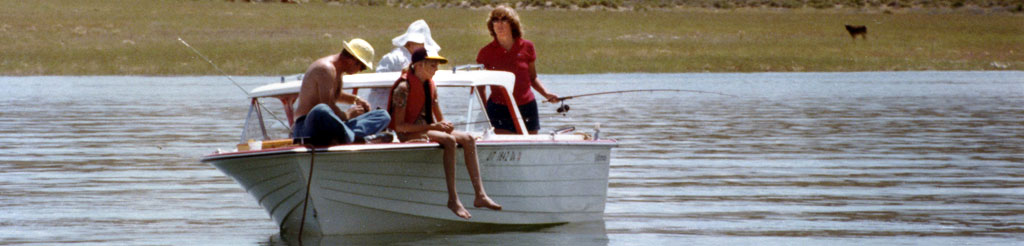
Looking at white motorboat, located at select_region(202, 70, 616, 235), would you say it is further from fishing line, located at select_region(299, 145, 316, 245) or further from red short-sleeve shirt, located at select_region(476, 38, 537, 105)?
red short-sleeve shirt, located at select_region(476, 38, 537, 105)

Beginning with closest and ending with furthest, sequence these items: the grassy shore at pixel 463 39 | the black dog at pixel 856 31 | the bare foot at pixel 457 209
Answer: the bare foot at pixel 457 209 → the grassy shore at pixel 463 39 → the black dog at pixel 856 31

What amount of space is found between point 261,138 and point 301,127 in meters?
1.72

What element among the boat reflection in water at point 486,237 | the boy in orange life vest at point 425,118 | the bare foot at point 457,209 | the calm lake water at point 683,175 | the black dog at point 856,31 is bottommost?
the black dog at point 856,31

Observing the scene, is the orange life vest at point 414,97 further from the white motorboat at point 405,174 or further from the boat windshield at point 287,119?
the boat windshield at point 287,119

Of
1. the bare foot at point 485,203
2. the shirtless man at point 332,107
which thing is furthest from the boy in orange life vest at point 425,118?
the shirtless man at point 332,107

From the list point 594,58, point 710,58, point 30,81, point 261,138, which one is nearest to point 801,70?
point 710,58

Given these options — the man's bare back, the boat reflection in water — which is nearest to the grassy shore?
the boat reflection in water

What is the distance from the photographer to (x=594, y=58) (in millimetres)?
60406

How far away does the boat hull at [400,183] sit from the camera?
11.8 meters

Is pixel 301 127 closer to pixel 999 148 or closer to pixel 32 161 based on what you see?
pixel 32 161

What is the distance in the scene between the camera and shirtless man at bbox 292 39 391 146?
1138 centimetres

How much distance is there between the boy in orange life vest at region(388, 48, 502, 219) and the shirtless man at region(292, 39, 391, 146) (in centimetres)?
21

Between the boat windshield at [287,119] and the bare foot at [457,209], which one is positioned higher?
the boat windshield at [287,119]

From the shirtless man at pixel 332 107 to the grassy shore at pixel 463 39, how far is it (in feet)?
148
